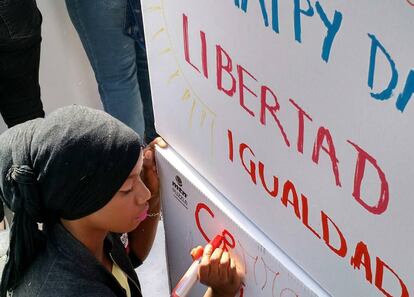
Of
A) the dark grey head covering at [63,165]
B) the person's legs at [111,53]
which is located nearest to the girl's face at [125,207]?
the dark grey head covering at [63,165]

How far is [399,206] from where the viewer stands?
23.2 inches

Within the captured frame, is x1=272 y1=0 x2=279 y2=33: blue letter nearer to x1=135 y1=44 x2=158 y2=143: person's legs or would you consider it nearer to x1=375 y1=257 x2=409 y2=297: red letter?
x1=375 y1=257 x2=409 y2=297: red letter

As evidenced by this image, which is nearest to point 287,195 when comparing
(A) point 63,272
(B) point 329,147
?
(B) point 329,147

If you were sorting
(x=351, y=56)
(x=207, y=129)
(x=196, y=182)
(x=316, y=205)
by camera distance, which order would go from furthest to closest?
1. (x=196, y=182)
2. (x=207, y=129)
3. (x=316, y=205)
4. (x=351, y=56)

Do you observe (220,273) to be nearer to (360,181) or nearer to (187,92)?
(187,92)

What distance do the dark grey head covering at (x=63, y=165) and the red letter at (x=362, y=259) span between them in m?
0.34

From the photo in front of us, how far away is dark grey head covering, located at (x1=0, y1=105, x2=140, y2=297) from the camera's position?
2.61 ft

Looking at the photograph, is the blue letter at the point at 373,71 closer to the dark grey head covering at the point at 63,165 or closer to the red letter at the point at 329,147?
the red letter at the point at 329,147

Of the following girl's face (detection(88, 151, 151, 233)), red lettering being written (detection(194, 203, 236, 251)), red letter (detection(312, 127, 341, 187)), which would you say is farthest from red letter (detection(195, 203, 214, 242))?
red letter (detection(312, 127, 341, 187))

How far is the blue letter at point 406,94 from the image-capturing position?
0.51 m

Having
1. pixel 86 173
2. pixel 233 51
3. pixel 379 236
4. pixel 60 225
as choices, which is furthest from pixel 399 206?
pixel 60 225

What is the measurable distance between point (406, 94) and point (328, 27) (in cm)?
10

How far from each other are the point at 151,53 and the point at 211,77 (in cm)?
16

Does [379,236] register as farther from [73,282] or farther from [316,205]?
[73,282]
